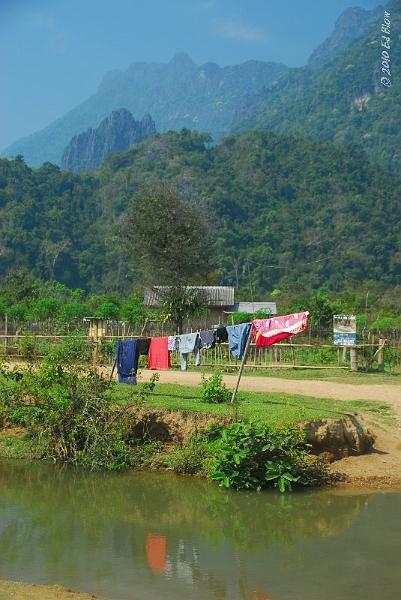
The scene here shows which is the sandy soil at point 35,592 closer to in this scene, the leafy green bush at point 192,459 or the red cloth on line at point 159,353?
the leafy green bush at point 192,459

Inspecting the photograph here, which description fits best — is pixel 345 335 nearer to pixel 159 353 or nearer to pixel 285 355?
pixel 285 355

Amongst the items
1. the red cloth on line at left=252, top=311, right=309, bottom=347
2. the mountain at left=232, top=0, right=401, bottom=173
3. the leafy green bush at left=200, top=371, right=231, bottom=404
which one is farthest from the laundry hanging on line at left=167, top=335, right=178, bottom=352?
the mountain at left=232, top=0, right=401, bottom=173

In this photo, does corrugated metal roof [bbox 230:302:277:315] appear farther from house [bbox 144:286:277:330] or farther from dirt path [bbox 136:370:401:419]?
dirt path [bbox 136:370:401:419]

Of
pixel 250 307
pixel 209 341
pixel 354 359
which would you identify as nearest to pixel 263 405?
pixel 209 341

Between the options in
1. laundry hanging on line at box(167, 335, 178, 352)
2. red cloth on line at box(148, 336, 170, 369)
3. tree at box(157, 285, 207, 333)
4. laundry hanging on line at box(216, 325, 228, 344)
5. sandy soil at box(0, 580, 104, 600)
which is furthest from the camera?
tree at box(157, 285, 207, 333)

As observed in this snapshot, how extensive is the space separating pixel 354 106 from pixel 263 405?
11421cm

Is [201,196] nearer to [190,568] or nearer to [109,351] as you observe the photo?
[109,351]

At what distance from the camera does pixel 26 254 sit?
69.4m

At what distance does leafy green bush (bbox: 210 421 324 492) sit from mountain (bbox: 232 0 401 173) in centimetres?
9376

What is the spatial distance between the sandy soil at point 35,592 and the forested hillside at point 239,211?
5565 centimetres

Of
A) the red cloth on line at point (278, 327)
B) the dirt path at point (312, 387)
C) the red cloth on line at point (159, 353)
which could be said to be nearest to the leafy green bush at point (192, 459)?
the red cloth on line at point (278, 327)

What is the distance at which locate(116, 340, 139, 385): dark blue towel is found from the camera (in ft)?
45.6

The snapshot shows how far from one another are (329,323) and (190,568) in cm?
2365

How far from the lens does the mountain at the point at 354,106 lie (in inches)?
4269
